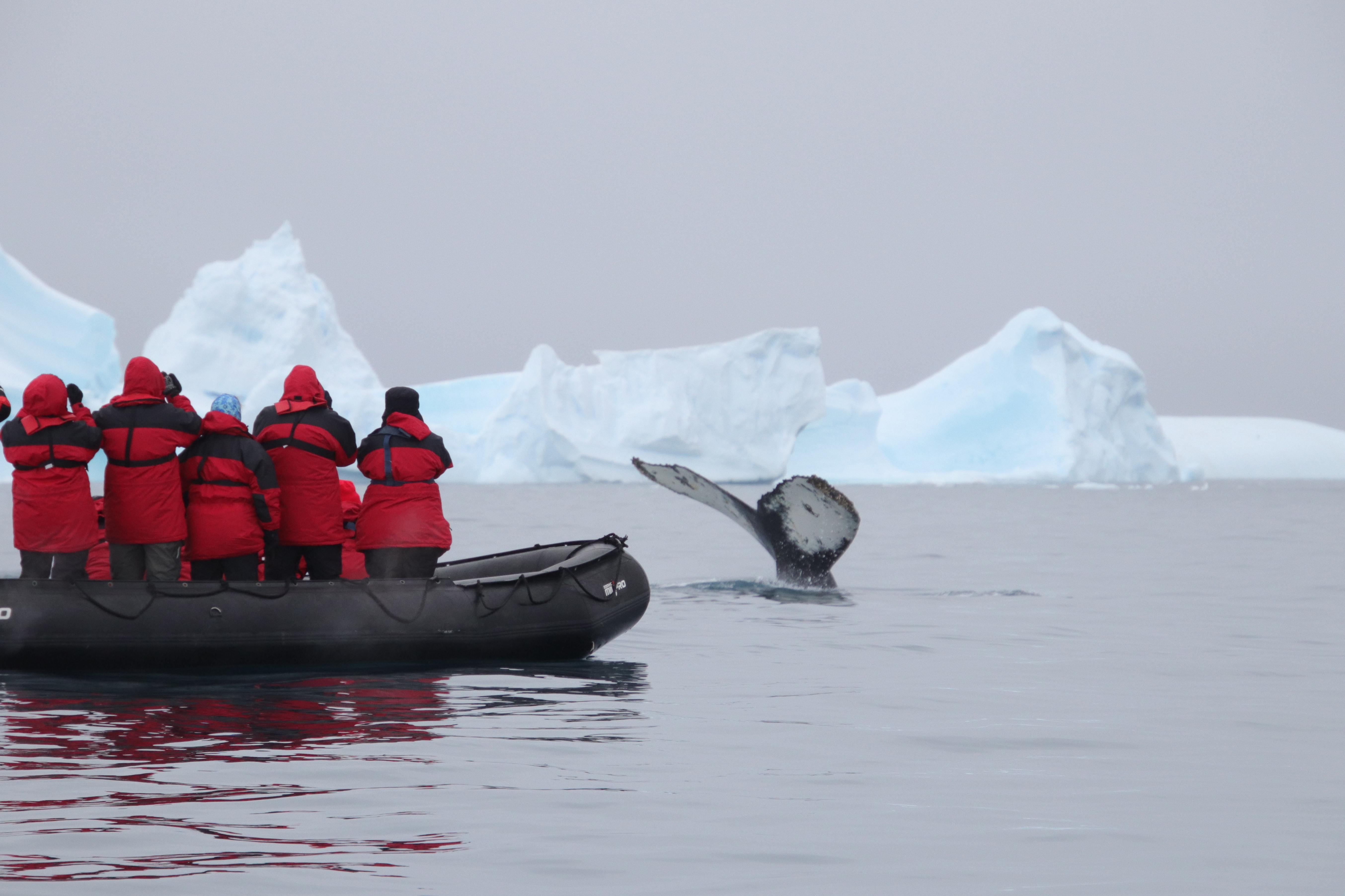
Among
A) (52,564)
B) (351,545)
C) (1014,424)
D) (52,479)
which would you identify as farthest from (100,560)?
(1014,424)

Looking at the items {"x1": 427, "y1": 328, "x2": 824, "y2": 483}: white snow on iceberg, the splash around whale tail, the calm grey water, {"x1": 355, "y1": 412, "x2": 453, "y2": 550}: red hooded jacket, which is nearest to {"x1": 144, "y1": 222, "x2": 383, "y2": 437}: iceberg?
{"x1": 427, "y1": 328, "x2": 824, "y2": 483}: white snow on iceberg

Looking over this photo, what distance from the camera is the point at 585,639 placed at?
26.6 feet

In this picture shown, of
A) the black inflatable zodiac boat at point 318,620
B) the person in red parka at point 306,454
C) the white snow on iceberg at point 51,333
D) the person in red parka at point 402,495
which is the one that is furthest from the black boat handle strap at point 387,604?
the white snow on iceberg at point 51,333

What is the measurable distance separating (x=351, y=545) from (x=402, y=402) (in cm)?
115

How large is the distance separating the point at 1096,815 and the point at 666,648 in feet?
15.7

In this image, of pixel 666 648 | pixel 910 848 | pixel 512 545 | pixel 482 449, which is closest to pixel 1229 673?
pixel 666 648

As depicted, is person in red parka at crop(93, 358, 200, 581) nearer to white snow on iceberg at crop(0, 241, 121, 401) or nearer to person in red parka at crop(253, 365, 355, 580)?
person in red parka at crop(253, 365, 355, 580)

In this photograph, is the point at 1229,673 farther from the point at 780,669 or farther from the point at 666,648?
the point at 666,648

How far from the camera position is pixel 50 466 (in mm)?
7035

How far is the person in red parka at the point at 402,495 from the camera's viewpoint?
24.9ft

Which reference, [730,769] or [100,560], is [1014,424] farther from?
[730,769]

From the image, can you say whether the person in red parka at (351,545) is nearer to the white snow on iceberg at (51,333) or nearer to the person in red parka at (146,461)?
the person in red parka at (146,461)

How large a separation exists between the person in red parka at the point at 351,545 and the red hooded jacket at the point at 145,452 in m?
1.23

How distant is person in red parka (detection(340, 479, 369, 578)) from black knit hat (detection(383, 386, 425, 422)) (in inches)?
27.7
